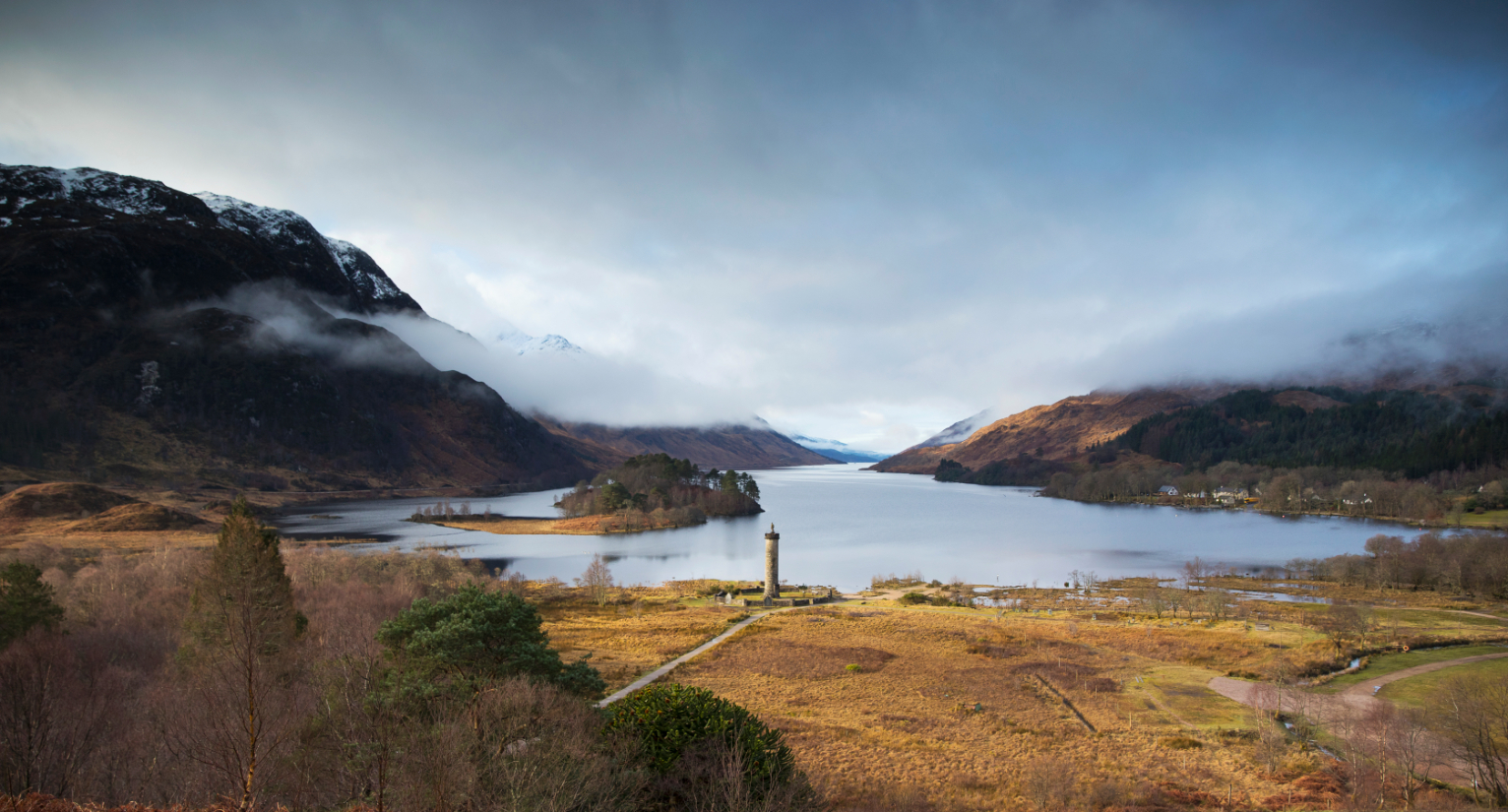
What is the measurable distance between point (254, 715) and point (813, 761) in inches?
653

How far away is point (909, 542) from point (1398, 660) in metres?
62.5

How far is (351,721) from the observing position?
12.3m

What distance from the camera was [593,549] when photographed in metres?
94.5

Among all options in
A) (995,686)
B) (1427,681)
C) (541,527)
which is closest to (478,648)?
(995,686)

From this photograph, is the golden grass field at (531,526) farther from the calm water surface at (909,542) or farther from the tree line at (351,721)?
the tree line at (351,721)

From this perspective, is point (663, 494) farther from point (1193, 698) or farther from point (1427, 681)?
point (1427, 681)

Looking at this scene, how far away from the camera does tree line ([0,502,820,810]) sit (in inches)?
431

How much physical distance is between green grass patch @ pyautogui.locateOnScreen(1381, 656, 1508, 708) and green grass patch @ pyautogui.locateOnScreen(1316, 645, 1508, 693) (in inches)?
26.5

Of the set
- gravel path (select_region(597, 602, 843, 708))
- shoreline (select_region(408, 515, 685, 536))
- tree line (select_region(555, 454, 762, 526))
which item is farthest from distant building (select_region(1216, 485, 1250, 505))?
gravel path (select_region(597, 602, 843, 708))

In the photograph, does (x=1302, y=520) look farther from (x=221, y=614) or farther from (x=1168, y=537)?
(x=221, y=614)

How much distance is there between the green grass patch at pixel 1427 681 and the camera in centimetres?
2905

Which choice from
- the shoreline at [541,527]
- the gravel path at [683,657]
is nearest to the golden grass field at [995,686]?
the gravel path at [683,657]

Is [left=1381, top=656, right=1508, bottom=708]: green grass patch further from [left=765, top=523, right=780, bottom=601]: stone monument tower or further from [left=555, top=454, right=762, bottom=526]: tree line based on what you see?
[left=555, top=454, right=762, bottom=526]: tree line

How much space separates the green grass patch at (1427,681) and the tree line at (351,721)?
1202 inches
